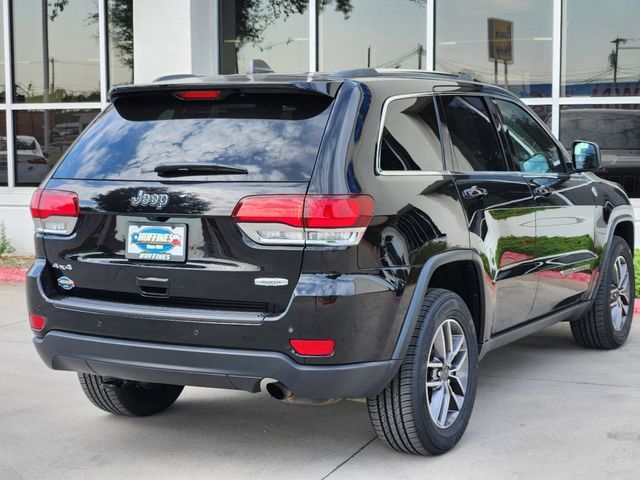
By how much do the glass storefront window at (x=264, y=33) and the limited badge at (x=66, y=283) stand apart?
25.8 ft

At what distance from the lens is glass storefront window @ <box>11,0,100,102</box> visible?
1275 centimetres

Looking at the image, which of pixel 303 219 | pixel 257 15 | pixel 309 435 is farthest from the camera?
pixel 257 15

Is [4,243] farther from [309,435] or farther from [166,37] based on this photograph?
[309,435]

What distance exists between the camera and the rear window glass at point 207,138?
437 centimetres

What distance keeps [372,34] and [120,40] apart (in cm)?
321

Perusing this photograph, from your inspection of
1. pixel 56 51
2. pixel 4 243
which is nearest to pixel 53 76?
pixel 56 51

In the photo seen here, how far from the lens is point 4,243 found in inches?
484

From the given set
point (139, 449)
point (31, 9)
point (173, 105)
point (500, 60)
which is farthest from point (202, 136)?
point (31, 9)

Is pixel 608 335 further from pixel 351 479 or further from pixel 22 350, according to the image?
pixel 22 350

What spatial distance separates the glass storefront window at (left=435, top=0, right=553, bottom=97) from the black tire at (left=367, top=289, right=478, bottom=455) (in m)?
6.86

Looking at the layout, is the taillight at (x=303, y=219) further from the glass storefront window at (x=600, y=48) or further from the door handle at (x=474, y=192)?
the glass storefront window at (x=600, y=48)

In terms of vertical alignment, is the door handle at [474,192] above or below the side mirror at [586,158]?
below

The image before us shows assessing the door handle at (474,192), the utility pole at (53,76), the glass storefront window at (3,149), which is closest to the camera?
the door handle at (474,192)

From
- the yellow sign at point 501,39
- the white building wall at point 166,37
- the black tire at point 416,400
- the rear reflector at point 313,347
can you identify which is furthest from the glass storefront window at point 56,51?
the rear reflector at point 313,347
